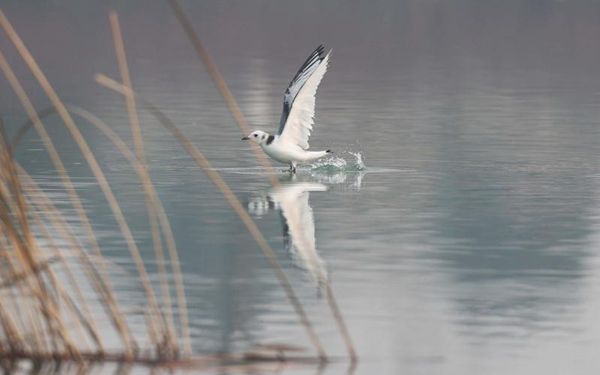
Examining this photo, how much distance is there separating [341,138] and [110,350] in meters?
15.4

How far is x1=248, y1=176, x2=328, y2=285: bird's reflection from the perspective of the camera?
506 inches

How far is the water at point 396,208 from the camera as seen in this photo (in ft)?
33.8

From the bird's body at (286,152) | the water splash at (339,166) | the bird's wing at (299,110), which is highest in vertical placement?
the bird's wing at (299,110)

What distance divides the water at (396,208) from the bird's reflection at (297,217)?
0.13 ft

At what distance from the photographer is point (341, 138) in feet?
81.6

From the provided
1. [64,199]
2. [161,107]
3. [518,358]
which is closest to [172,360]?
[518,358]

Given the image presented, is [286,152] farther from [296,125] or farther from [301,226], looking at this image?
[301,226]

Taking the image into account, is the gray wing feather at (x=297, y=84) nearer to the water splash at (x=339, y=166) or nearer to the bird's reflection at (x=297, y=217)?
the water splash at (x=339, y=166)

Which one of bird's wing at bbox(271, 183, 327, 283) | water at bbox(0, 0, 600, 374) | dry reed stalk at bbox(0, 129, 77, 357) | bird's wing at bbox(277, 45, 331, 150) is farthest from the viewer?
bird's wing at bbox(277, 45, 331, 150)

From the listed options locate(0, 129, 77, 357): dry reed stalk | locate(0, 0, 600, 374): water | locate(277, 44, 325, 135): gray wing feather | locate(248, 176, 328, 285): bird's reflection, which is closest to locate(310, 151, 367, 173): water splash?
locate(0, 0, 600, 374): water

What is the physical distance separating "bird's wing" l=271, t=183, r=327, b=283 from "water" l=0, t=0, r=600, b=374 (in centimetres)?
4

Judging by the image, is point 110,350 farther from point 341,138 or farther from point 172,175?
point 341,138

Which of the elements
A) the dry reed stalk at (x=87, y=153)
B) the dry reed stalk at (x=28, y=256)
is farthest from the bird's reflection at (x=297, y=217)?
the dry reed stalk at (x=28, y=256)

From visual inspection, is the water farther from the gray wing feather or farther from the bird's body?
the gray wing feather
